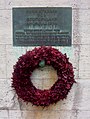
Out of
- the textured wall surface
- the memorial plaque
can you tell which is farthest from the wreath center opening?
the memorial plaque

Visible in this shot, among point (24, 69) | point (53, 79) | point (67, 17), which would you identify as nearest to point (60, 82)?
point (53, 79)

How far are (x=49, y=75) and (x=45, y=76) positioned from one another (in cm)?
5

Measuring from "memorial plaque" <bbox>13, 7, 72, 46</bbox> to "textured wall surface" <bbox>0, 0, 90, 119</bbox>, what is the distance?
0.21 feet

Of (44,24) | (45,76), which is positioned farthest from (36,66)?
(44,24)

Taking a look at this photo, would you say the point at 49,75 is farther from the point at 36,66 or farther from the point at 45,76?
the point at 36,66

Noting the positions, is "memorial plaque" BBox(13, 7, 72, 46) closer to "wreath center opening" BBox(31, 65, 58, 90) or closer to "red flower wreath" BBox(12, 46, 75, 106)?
"red flower wreath" BBox(12, 46, 75, 106)

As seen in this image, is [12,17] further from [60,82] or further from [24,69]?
[60,82]

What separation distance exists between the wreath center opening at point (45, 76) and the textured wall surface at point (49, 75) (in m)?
0.01

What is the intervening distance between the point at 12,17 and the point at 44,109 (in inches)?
48.6

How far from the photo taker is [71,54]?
490cm

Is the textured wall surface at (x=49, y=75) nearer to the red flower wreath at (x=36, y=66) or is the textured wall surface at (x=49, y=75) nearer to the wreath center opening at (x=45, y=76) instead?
the wreath center opening at (x=45, y=76)

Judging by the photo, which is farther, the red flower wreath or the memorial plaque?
the memorial plaque

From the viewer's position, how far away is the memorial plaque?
485 centimetres

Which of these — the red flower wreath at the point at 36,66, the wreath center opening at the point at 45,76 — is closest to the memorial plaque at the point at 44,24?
the red flower wreath at the point at 36,66
